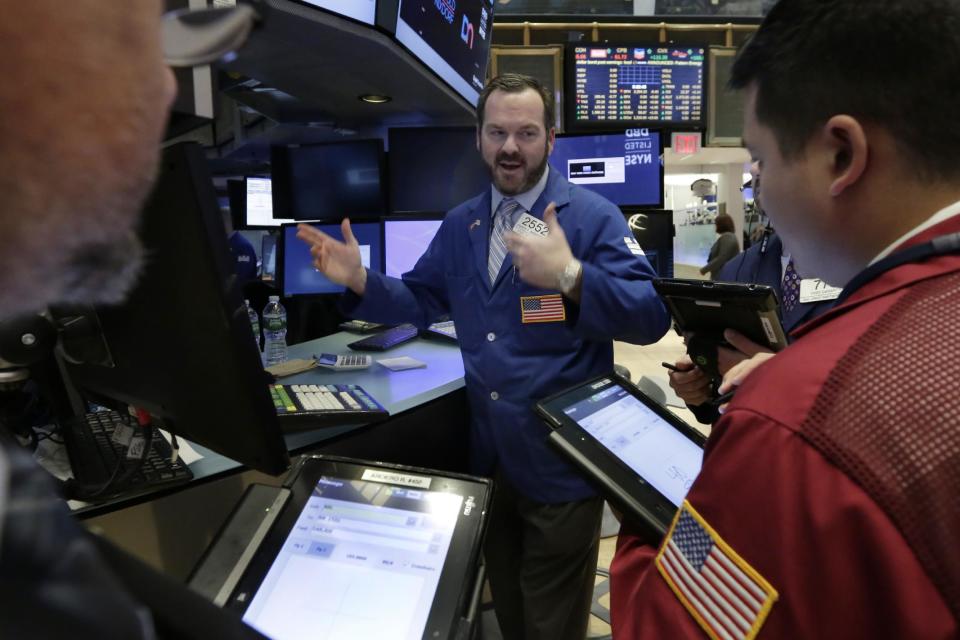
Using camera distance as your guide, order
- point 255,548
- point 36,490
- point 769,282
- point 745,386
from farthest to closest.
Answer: point 769,282
point 255,548
point 745,386
point 36,490

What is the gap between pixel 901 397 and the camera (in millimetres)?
465

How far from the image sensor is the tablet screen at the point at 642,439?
3.37 feet

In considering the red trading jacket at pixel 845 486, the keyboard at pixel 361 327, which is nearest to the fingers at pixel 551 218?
the red trading jacket at pixel 845 486

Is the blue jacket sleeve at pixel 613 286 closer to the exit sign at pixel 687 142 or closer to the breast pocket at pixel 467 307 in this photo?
the breast pocket at pixel 467 307

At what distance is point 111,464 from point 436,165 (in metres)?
2.47

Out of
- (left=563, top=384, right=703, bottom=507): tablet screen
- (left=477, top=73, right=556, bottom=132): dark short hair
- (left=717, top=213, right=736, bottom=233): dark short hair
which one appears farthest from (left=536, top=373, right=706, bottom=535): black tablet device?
(left=717, top=213, right=736, bottom=233): dark short hair

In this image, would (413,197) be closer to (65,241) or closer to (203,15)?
(203,15)

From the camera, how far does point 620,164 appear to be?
133 inches

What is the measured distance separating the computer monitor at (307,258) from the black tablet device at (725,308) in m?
1.89

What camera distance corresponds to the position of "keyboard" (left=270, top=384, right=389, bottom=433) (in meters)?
1.17

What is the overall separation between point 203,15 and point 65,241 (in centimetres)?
27

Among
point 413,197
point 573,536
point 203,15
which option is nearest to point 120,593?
point 203,15

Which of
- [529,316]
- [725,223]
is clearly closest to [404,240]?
[529,316]

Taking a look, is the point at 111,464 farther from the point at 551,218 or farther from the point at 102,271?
the point at 551,218
